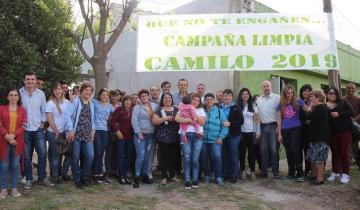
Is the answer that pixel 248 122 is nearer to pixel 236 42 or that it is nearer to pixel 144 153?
pixel 236 42

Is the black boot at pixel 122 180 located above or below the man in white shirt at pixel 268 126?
below

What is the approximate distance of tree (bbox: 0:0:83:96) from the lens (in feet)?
24.8

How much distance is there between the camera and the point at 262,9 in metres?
12.0

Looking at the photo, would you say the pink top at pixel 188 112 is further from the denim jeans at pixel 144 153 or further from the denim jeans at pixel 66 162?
the denim jeans at pixel 66 162

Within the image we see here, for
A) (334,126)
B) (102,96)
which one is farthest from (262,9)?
(102,96)

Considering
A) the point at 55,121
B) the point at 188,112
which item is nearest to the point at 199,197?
the point at 188,112

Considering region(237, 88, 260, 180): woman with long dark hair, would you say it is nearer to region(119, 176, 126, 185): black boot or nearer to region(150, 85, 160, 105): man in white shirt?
region(150, 85, 160, 105): man in white shirt

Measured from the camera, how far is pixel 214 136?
23.7ft

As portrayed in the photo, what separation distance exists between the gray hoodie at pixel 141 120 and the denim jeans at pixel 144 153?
0.12 m

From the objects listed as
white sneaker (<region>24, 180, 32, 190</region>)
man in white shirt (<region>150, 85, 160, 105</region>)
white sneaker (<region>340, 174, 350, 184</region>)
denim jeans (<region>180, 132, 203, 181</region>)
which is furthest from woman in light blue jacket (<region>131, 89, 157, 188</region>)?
white sneaker (<region>340, 174, 350, 184</region>)

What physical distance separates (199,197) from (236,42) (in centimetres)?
319

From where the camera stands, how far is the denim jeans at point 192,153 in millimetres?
7004

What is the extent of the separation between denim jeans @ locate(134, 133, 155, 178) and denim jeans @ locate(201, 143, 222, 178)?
95cm

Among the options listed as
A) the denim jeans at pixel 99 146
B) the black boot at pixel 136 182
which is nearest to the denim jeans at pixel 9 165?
the denim jeans at pixel 99 146
